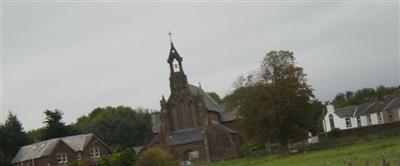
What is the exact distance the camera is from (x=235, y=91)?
69.9 meters

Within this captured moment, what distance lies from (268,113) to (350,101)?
80.6m

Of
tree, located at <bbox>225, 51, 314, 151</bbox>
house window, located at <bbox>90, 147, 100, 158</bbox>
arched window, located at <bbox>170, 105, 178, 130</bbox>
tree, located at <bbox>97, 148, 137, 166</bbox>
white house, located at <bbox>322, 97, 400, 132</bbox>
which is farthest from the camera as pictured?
white house, located at <bbox>322, 97, 400, 132</bbox>

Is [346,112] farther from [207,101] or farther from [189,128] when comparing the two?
[189,128]

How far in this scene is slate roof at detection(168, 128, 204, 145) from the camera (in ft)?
289

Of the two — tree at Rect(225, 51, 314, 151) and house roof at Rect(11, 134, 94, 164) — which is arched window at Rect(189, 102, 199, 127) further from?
tree at Rect(225, 51, 314, 151)

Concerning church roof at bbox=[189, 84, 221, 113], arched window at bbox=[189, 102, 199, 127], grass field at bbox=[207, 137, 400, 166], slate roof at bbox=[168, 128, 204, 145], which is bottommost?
grass field at bbox=[207, 137, 400, 166]

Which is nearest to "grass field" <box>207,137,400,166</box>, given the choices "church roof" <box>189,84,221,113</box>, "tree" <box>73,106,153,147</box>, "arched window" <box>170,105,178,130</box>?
"arched window" <box>170,105,178,130</box>

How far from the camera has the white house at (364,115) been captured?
9312 centimetres

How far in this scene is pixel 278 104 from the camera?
2446 inches

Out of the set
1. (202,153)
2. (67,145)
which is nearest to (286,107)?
(202,153)

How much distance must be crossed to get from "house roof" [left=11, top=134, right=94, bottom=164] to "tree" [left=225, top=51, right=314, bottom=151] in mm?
34311

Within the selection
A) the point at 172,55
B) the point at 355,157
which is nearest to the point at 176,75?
the point at 172,55

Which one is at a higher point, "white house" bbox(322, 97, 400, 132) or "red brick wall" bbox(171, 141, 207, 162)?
"white house" bbox(322, 97, 400, 132)

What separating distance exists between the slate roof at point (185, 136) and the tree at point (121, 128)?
30.0 meters
